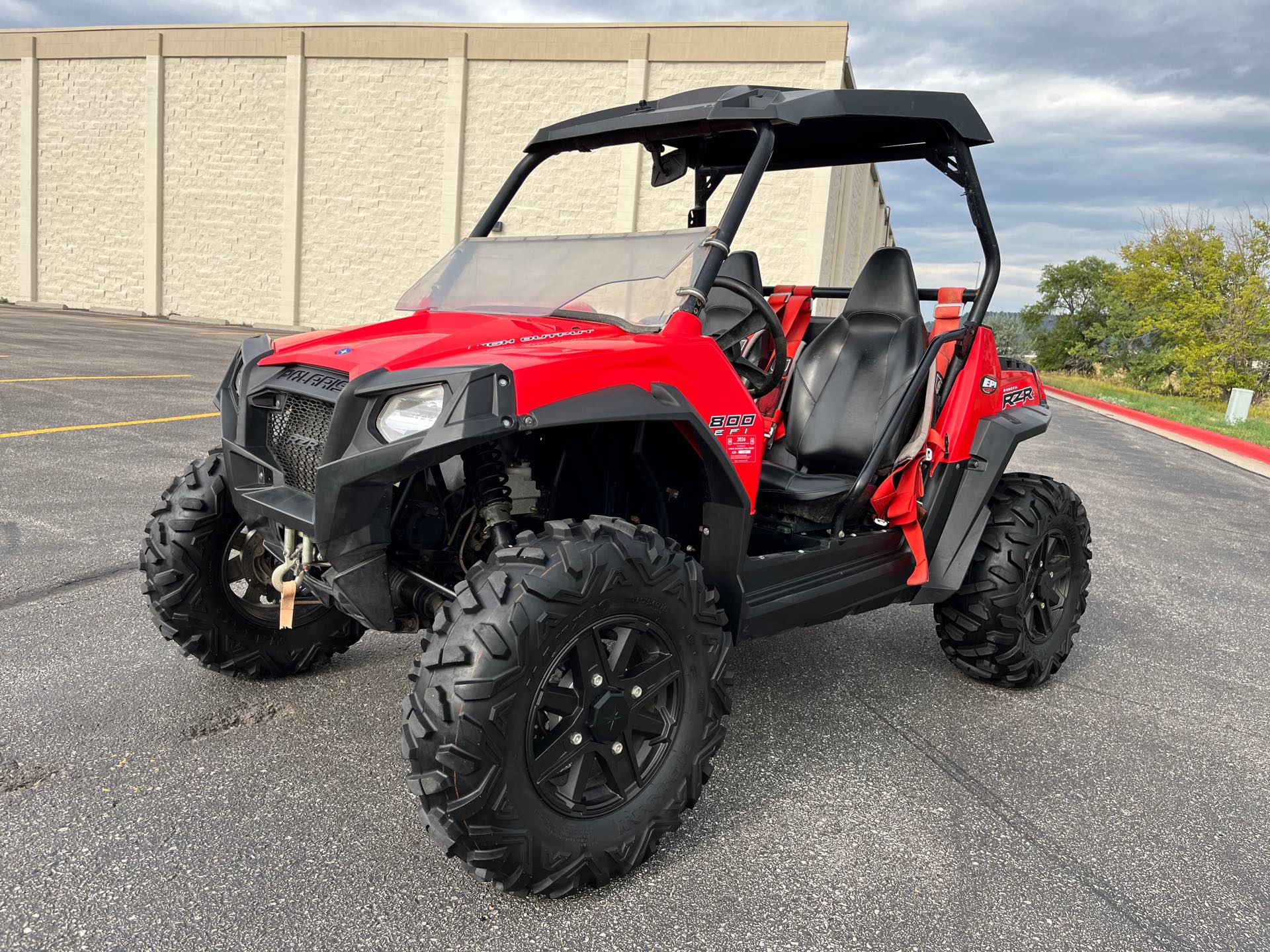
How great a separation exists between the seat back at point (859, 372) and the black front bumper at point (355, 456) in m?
1.92

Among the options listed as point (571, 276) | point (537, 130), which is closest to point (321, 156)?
point (537, 130)

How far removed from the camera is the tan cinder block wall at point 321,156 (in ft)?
75.4

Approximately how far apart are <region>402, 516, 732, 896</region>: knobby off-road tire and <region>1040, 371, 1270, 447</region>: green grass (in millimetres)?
11076

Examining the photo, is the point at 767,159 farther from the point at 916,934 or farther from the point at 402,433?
the point at 916,934

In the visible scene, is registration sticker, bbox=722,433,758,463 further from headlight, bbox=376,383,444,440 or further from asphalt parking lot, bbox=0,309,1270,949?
asphalt parking lot, bbox=0,309,1270,949

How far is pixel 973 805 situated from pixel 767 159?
2.12 m

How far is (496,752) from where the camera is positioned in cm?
217

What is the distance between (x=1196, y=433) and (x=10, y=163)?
31097mm

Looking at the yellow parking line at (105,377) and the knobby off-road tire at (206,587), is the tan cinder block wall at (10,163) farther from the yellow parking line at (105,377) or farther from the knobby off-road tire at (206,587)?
the knobby off-road tire at (206,587)

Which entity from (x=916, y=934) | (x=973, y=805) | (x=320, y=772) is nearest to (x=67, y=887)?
(x=320, y=772)

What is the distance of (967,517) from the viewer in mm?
3777

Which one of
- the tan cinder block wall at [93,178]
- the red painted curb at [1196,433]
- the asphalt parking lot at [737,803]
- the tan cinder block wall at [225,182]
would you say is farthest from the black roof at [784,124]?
the tan cinder block wall at [93,178]

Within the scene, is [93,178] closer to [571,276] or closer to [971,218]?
[571,276]

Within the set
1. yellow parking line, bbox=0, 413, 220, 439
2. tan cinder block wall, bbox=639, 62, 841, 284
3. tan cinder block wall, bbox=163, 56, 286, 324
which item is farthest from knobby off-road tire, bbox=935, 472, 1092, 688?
tan cinder block wall, bbox=163, 56, 286, 324
